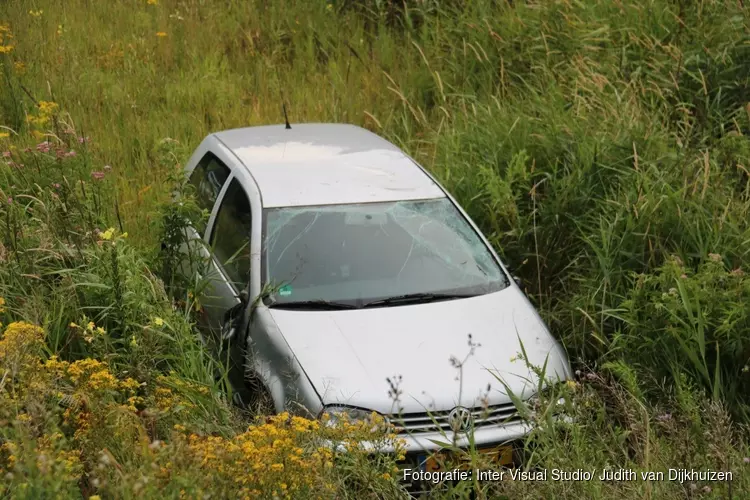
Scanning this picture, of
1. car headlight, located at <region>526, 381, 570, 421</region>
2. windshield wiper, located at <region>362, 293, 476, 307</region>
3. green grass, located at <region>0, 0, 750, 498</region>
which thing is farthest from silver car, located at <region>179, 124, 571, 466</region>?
green grass, located at <region>0, 0, 750, 498</region>

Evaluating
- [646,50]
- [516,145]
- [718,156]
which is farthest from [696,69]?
[516,145]

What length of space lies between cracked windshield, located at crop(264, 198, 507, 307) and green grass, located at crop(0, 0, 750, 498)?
62 cm

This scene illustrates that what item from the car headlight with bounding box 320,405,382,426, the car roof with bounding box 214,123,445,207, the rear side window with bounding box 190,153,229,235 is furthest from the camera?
the rear side window with bounding box 190,153,229,235

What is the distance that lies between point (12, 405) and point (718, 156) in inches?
197

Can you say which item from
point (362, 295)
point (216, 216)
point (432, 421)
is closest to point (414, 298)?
point (362, 295)

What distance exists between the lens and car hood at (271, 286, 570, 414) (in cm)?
412

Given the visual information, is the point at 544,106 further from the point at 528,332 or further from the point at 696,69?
the point at 528,332

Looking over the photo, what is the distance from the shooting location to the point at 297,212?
5.27 m

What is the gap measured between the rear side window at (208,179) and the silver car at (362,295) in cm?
2

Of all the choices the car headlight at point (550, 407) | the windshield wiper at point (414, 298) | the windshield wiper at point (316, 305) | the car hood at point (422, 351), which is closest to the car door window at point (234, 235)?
the windshield wiper at point (316, 305)

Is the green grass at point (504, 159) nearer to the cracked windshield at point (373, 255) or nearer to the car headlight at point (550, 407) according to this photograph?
the car headlight at point (550, 407)

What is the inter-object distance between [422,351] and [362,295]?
1.90 ft

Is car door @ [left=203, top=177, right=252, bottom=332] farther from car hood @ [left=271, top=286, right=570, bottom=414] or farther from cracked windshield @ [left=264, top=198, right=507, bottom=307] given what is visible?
car hood @ [left=271, top=286, right=570, bottom=414]

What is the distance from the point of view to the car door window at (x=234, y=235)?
17.1 feet
